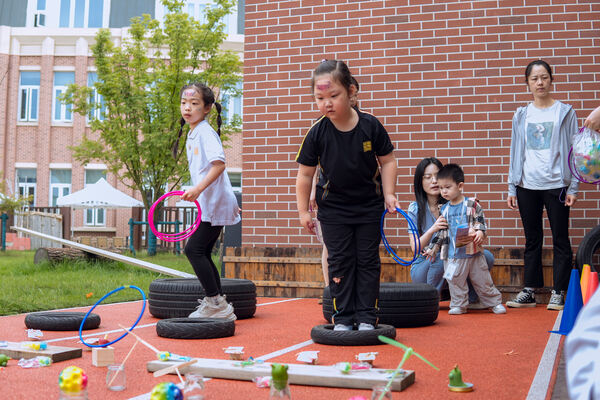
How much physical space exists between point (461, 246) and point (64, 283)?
199 inches

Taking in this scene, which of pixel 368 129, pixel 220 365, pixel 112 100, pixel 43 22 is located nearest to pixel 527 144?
pixel 368 129

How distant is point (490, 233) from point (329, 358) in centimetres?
382

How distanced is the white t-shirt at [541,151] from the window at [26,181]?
24.6 m

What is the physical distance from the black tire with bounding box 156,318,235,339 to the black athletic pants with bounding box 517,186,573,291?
3.20 metres

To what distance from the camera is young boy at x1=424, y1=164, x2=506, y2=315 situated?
564 centimetres

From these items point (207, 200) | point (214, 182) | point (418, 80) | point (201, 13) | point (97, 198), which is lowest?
point (207, 200)

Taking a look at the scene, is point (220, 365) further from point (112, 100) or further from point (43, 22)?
point (43, 22)

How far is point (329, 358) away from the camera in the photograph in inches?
134

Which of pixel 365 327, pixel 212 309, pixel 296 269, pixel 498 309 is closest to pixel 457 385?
pixel 365 327

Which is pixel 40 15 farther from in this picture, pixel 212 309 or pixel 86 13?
pixel 212 309

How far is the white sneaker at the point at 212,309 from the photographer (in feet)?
15.8

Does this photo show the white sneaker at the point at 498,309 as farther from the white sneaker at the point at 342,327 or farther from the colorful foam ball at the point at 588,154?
the white sneaker at the point at 342,327

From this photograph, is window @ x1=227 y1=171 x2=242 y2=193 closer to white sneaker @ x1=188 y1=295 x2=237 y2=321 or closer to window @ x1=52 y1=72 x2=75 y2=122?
window @ x1=52 y1=72 x2=75 y2=122

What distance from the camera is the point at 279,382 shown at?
2.11 m
